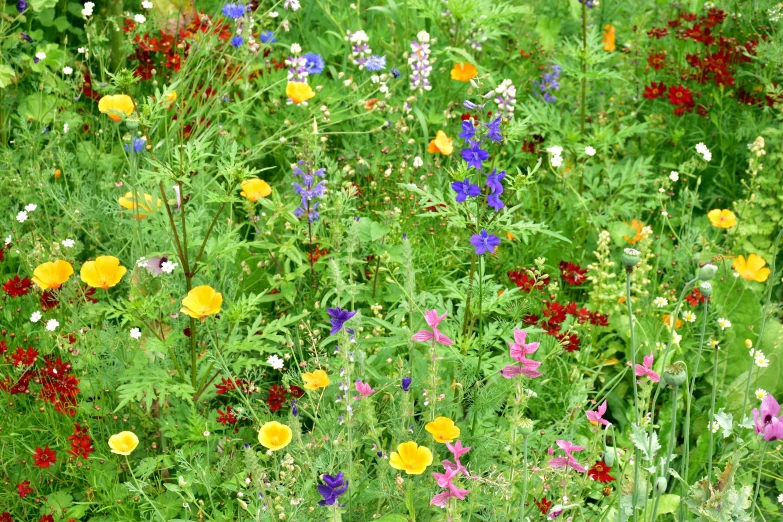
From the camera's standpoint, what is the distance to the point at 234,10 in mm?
3389

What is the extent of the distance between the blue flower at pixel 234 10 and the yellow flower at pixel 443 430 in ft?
6.65

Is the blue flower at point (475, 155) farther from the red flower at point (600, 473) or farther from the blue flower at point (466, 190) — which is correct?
the red flower at point (600, 473)

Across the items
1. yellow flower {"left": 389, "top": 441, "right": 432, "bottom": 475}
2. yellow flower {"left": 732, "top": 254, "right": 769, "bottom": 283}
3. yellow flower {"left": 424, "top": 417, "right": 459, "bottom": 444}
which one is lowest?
yellow flower {"left": 732, "top": 254, "right": 769, "bottom": 283}

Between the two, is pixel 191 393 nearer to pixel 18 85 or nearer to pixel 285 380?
pixel 285 380

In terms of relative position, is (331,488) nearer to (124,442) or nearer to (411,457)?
(411,457)

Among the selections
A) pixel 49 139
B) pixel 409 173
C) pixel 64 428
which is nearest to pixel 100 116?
pixel 49 139

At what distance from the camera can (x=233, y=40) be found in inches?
138

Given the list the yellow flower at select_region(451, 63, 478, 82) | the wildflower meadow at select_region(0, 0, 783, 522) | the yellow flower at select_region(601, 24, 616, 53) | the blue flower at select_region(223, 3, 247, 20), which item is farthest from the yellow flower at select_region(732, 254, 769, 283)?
the blue flower at select_region(223, 3, 247, 20)

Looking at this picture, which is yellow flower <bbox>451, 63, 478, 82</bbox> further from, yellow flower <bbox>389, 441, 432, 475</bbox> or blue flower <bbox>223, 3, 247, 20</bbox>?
yellow flower <bbox>389, 441, 432, 475</bbox>

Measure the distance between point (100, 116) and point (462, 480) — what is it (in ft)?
8.09

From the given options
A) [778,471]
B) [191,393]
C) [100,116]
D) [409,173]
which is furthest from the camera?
[100,116]

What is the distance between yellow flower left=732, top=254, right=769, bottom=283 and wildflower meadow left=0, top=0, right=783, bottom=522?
18 millimetres

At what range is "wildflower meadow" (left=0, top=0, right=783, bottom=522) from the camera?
217 centimetres

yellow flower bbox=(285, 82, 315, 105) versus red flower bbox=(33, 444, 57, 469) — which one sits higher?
yellow flower bbox=(285, 82, 315, 105)
